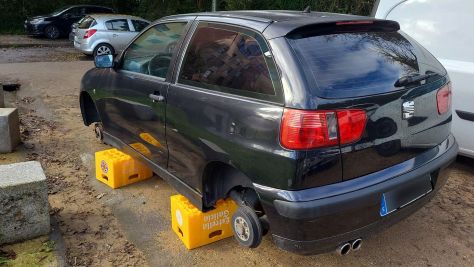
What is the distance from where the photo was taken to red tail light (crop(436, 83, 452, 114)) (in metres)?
3.00

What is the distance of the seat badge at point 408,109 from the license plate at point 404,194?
42 centimetres

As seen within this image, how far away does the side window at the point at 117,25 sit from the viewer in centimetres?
1405

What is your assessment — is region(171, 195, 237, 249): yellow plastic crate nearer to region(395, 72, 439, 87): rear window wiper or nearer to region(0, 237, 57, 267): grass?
region(0, 237, 57, 267): grass

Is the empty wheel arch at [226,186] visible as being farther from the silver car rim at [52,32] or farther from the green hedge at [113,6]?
the silver car rim at [52,32]

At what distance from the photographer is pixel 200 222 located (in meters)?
3.25

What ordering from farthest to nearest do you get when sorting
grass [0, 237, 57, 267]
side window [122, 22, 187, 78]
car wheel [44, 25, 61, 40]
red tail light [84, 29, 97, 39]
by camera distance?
car wheel [44, 25, 61, 40]
red tail light [84, 29, 97, 39]
side window [122, 22, 187, 78]
grass [0, 237, 57, 267]

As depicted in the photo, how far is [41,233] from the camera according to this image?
3.29 metres

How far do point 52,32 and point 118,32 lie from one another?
683cm

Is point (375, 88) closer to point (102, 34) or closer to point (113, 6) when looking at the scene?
point (102, 34)

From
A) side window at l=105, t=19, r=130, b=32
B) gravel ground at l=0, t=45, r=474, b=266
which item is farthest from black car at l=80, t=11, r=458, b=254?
side window at l=105, t=19, r=130, b=32

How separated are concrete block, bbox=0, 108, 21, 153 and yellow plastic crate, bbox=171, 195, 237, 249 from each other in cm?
270

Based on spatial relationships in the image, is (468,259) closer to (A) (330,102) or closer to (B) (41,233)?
(A) (330,102)

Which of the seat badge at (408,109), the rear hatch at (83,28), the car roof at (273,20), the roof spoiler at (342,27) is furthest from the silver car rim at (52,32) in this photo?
the seat badge at (408,109)

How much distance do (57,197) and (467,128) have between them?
4167 mm
